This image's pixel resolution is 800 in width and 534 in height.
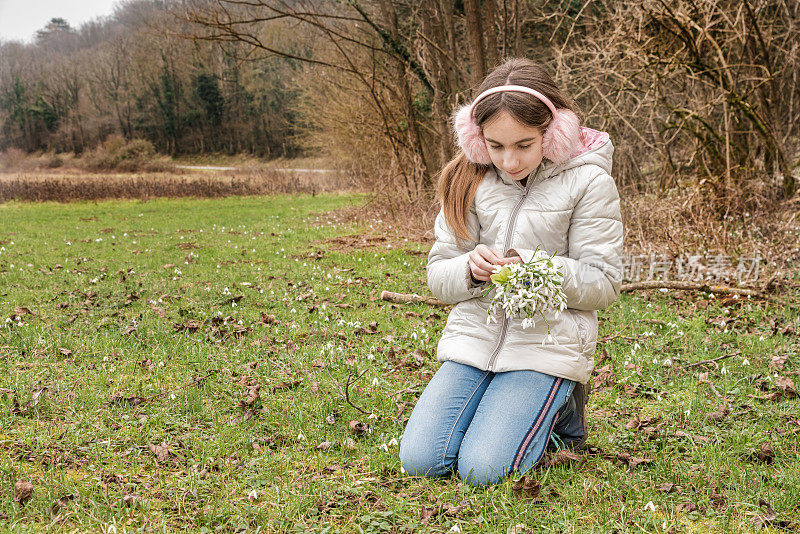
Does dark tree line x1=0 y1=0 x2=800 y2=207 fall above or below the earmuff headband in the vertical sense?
above

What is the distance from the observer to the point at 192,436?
11.7 feet

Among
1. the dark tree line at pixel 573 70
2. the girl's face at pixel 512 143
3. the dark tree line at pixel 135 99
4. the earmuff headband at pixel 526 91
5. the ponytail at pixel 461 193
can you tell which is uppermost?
the dark tree line at pixel 135 99

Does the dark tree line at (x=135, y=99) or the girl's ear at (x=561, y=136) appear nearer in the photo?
the girl's ear at (x=561, y=136)

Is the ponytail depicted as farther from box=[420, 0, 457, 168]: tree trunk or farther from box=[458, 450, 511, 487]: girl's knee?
box=[420, 0, 457, 168]: tree trunk

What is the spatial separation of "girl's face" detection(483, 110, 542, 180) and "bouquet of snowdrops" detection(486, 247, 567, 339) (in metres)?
0.49

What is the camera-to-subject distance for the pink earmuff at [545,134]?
2998 millimetres

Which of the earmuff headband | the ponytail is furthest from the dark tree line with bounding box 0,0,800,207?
the earmuff headband

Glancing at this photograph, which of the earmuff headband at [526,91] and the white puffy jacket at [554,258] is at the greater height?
the earmuff headband at [526,91]

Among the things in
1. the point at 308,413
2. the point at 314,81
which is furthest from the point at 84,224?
the point at 308,413

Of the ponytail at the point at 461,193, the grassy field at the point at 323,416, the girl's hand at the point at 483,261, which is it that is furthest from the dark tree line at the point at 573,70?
the girl's hand at the point at 483,261

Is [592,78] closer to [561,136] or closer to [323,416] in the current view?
[561,136]

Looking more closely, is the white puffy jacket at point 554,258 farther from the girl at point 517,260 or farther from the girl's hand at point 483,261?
the girl's hand at point 483,261

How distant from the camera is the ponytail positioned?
337 cm

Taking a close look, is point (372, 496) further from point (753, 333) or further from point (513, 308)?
point (753, 333)
